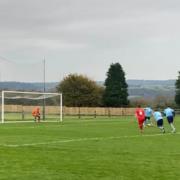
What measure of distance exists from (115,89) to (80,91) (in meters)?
7.71

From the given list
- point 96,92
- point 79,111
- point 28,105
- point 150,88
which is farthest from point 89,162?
point 150,88

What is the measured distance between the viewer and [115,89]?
11531 centimetres

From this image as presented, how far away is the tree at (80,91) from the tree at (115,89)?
159cm

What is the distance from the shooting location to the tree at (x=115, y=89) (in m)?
114

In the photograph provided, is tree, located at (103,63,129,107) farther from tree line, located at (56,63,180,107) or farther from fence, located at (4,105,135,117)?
fence, located at (4,105,135,117)

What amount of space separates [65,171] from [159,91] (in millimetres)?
146033

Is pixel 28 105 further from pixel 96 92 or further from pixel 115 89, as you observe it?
pixel 115 89

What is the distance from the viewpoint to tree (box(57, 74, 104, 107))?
361ft

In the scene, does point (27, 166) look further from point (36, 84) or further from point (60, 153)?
point (36, 84)

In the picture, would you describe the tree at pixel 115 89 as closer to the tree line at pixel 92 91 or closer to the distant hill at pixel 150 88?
the tree line at pixel 92 91

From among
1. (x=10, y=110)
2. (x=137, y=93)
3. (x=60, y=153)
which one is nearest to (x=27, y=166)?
(x=60, y=153)

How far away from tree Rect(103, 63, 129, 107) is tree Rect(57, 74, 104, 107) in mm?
1587

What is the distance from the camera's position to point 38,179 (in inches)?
555

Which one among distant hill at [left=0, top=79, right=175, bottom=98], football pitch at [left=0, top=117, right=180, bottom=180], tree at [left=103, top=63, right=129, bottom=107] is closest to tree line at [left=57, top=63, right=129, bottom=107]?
tree at [left=103, top=63, right=129, bottom=107]
